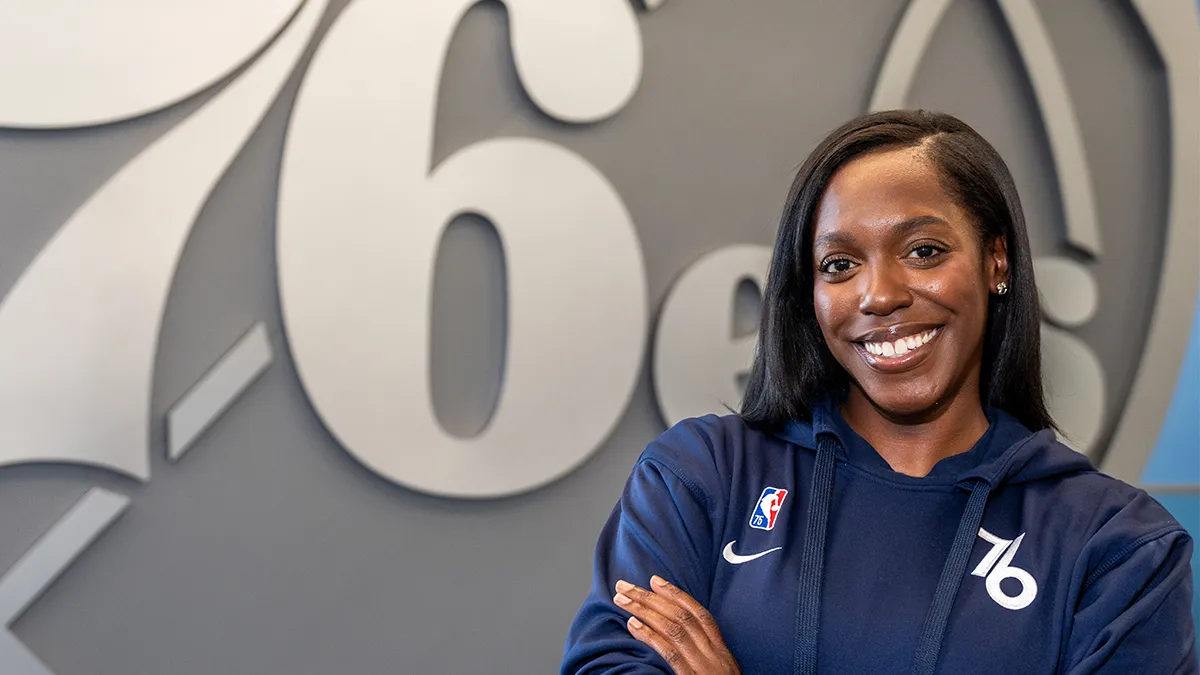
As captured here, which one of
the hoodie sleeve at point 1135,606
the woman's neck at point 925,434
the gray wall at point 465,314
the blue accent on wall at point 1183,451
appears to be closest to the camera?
the hoodie sleeve at point 1135,606

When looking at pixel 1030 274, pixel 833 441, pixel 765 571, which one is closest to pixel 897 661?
pixel 765 571

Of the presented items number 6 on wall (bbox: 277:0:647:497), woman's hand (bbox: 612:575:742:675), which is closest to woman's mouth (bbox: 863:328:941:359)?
woman's hand (bbox: 612:575:742:675)

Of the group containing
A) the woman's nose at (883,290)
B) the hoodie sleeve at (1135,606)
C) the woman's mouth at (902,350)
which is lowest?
the hoodie sleeve at (1135,606)

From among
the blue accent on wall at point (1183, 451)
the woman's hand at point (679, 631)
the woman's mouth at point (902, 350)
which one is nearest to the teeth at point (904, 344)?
the woman's mouth at point (902, 350)

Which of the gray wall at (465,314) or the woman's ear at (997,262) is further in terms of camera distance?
the gray wall at (465,314)

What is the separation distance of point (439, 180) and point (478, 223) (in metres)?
0.13

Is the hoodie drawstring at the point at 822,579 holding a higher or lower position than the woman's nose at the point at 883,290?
lower

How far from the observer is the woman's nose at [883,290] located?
4.69 feet

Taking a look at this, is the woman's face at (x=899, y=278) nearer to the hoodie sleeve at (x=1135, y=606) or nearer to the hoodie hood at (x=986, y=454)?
the hoodie hood at (x=986, y=454)

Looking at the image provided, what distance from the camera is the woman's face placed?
1.45 m

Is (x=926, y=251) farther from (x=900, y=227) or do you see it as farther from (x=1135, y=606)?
(x=1135, y=606)

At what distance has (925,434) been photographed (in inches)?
60.9

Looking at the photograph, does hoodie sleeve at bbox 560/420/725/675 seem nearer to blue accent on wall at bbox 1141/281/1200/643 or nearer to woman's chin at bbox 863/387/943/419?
woman's chin at bbox 863/387/943/419

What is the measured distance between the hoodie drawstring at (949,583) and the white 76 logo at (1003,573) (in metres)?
0.02
